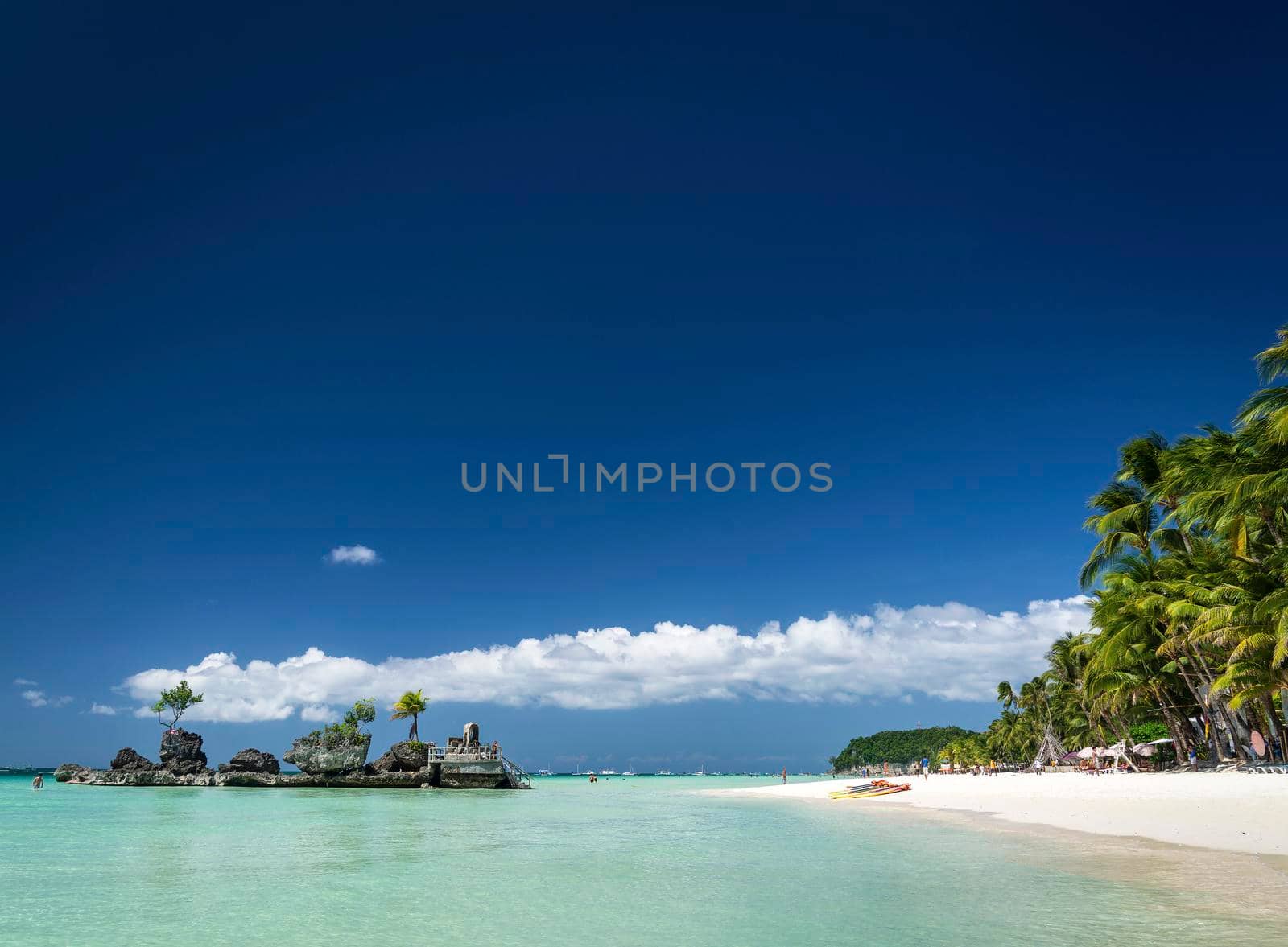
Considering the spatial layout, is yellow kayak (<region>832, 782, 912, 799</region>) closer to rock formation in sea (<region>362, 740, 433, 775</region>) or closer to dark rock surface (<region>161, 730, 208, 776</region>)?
rock formation in sea (<region>362, 740, 433, 775</region>)

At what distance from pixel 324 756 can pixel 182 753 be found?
15730mm

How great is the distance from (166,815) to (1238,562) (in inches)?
1513

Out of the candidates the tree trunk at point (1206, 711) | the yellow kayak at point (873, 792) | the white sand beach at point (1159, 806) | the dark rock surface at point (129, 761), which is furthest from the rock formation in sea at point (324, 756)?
the tree trunk at point (1206, 711)

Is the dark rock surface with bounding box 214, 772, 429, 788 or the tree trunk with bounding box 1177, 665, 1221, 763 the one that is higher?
the tree trunk with bounding box 1177, 665, 1221, 763

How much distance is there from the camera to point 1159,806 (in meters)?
20.2

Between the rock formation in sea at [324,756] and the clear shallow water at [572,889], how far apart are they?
36.7 metres

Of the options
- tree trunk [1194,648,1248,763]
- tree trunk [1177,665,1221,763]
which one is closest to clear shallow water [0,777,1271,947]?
tree trunk [1194,648,1248,763]

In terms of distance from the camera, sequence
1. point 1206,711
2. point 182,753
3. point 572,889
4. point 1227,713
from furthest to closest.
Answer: point 182,753 < point 1206,711 < point 1227,713 < point 572,889

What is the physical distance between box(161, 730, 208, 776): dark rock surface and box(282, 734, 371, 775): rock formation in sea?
11.0m

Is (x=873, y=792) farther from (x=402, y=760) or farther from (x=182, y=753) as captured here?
(x=182, y=753)

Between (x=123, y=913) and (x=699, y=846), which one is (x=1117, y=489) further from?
(x=123, y=913)

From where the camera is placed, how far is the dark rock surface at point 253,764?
2424 inches

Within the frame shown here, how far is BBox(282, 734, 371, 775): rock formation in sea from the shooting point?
191 ft

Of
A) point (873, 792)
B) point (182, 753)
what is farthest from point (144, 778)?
point (873, 792)
